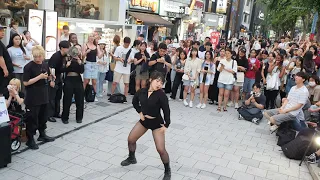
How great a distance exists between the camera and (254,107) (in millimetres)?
8375

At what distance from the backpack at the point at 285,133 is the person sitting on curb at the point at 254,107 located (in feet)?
4.47

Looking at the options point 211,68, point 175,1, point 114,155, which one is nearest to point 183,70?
point 211,68

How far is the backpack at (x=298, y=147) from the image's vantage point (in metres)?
5.70

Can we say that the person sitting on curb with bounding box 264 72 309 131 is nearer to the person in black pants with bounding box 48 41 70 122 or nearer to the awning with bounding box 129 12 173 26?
the person in black pants with bounding box 48 41 70 122

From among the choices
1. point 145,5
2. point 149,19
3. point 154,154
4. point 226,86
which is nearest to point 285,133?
point 226,86

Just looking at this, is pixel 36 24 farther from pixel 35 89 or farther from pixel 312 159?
pixel 312 159

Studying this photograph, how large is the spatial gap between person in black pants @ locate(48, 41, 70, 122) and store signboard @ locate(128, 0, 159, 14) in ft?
36.6

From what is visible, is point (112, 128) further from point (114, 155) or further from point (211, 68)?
point (211, 68)

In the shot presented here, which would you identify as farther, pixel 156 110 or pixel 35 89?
pixel 35 89

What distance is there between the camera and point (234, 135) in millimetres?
7016

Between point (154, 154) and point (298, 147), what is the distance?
106 inches

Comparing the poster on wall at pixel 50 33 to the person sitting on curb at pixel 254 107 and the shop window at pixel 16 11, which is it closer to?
the shop window at pixel 16 11

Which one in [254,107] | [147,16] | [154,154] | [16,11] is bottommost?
[154,154]

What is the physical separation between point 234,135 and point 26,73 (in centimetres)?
452
